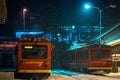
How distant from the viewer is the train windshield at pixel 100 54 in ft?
135

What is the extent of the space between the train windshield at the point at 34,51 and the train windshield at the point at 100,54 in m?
15.2

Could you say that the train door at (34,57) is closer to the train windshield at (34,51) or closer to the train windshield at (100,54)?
the train windshield at (34,51)

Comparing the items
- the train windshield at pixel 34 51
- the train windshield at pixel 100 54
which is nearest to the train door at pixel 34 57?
the train windshield at pixel 34 51

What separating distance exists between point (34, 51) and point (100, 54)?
15710 mm

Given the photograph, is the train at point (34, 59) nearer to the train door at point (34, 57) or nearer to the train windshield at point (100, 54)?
the train door at point (34, 57)

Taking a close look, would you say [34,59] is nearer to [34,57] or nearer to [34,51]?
[34,57]

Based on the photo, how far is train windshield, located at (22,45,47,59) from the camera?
2680cm

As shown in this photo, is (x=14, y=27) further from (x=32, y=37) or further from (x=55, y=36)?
(x=32, y=37)

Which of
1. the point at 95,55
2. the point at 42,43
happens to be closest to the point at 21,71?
the point at 42,43

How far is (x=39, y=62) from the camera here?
87.6 feet

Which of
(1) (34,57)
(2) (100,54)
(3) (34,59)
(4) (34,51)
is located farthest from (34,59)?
(2) (100,54)

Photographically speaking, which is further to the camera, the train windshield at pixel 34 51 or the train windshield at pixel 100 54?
the train windshield at pixel 100 54

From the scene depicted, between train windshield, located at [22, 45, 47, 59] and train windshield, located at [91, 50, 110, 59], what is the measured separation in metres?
15.2

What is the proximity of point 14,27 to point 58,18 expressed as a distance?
36.2 ft
